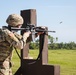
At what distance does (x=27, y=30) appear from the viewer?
5.52 m

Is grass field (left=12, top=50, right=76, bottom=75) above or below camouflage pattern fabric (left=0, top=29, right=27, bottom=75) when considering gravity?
below

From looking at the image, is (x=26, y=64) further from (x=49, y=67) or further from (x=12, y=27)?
(x=12, y=27)

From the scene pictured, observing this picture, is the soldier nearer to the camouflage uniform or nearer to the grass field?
the camouflage uniform

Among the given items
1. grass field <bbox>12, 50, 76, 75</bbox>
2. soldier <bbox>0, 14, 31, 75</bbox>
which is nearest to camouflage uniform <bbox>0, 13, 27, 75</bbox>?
soldier <bbox>0, 14, 31, 75</bbox>

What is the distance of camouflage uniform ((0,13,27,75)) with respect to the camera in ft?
15.9

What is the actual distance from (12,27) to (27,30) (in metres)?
0.51

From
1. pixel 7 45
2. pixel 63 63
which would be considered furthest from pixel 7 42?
pixel 63 63

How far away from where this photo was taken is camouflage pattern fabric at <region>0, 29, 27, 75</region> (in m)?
4.85

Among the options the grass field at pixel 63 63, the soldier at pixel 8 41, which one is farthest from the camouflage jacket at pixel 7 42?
the grass field at pixel 63 63

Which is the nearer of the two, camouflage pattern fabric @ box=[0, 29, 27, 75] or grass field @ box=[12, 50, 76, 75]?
camouflage pattern fabric @ box=[0, 29, 27, 75]

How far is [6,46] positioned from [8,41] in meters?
0.11

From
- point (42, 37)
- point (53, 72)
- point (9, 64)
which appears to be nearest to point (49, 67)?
point (53, 72)

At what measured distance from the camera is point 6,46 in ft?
16.3

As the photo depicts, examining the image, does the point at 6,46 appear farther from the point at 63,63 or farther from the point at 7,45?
the point at 63,63
